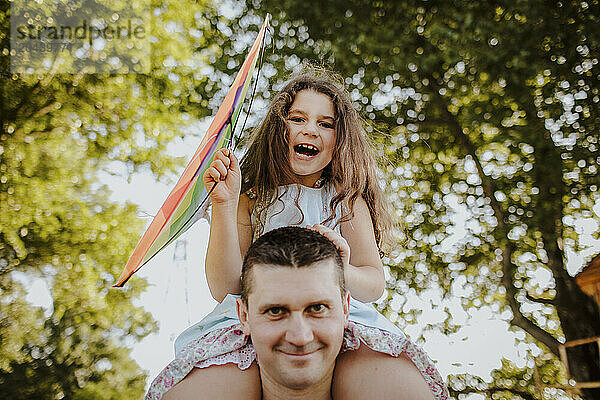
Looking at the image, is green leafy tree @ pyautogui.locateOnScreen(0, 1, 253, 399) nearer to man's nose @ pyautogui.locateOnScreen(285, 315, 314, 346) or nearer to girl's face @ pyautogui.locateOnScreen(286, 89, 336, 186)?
girl's face @ pyautogui.locateOnScreen(286, 89, 336, 186)

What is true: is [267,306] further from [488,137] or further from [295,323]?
[488,137]

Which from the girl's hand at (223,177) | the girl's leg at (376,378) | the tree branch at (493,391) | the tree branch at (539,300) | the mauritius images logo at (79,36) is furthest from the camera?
the mauritius images logo at (79,36)

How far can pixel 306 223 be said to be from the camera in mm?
1699

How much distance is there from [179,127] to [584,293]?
5.41 m

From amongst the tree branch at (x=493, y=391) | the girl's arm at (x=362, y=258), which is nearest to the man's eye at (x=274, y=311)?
the girl's arm at (x=362, y=258)

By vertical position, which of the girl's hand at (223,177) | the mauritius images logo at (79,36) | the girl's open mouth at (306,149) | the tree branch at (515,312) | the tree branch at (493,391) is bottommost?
the tree branch at (493,391)

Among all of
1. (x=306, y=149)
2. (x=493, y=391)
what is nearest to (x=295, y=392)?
(x=306, y=149)

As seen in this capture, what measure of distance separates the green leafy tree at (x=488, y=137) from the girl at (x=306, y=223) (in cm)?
391

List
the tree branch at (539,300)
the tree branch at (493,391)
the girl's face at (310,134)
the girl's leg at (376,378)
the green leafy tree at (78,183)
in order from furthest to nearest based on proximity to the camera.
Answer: the green leafy tree at (78,183)
the tree branch at (493,391)
the tree branch at (539,300)
the girl's face at (310,134)
the girl's leg at (376,378)

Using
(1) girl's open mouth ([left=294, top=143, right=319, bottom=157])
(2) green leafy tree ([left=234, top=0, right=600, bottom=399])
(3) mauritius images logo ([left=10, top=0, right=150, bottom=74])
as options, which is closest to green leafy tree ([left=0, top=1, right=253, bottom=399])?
(3) mauritius images logo ([left=10, top=0, right=150, bottom=74])

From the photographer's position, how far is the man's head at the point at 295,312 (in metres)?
1.07

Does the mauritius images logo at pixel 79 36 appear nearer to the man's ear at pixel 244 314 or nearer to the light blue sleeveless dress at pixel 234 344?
the light blue sleeveless dress at pixel 234 344

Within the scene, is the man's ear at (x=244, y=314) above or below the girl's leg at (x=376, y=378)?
above

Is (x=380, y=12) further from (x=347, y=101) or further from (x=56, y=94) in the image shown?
(x=347, y=101)
